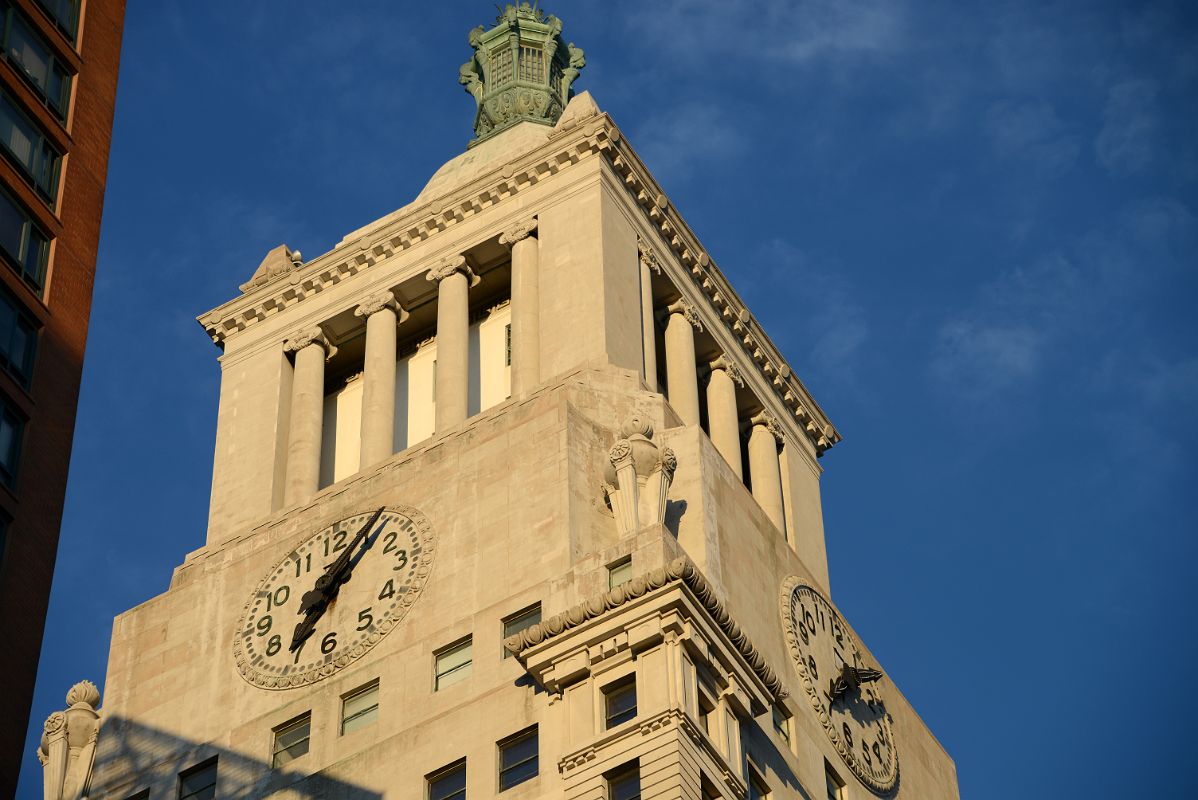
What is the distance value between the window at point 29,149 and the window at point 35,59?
1.10m

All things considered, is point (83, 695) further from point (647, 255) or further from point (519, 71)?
A: point (519, 71)

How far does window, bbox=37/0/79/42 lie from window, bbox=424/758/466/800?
899 inches

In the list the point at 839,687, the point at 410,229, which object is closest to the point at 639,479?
the point at 839,687

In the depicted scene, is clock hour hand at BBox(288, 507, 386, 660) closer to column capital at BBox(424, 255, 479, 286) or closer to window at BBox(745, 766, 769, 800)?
window at BBox(745, 766, 769, 800)

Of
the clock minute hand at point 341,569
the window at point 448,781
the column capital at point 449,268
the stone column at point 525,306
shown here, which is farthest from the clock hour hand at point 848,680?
the column capital at point 449,268

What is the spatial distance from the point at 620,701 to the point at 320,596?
11.2m

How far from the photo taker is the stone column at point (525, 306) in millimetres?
81875

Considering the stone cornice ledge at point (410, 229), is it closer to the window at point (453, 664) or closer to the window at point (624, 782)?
the window at point (453, 664)

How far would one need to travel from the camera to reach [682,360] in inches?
3408

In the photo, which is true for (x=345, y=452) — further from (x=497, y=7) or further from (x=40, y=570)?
(x=497, y=7)

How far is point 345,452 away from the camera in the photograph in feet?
288

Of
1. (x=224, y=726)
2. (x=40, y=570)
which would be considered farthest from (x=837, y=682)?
(x=40, y=570)

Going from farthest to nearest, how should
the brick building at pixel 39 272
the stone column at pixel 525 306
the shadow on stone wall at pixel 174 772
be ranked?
the stone column at pixel 525 306
the shadow on stone wall at pixel 174 772
the brick building at pixel 39 272

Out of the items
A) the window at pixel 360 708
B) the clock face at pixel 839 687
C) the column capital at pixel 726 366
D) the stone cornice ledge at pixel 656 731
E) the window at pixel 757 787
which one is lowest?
the stone cornice ledge at pixel 656 731
